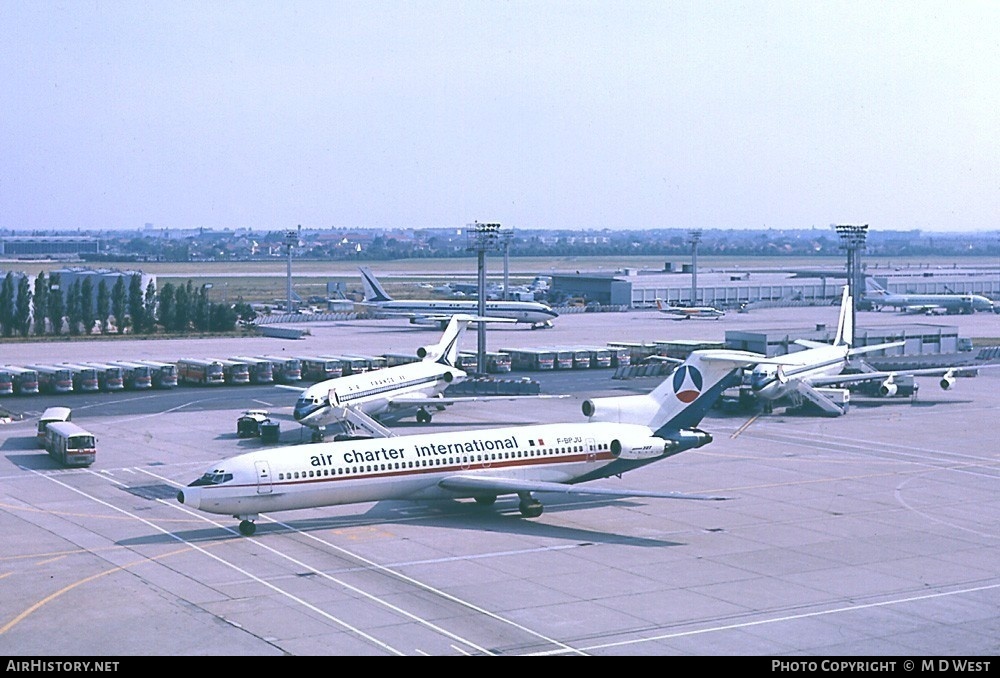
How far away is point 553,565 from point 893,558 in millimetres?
12712

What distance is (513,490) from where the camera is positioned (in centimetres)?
5362

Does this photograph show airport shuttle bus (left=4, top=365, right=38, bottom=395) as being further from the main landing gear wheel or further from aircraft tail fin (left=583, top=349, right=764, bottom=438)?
the main landing gear wheel

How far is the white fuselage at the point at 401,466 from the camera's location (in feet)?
161

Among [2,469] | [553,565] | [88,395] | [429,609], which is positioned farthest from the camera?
[88,395]

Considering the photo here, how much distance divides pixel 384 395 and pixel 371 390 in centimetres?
143

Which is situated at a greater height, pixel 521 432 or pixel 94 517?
pixel 521 432

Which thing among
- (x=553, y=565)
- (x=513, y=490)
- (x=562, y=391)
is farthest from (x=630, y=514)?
(x=562, y=391)

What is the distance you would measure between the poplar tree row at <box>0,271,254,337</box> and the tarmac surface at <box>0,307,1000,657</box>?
2816 inches

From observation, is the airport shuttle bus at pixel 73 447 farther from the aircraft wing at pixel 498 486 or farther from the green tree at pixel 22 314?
the green tree at pixel 22 314

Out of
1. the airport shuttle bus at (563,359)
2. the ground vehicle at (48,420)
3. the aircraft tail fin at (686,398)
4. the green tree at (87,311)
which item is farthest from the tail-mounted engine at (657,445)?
the green tree at (87,311)

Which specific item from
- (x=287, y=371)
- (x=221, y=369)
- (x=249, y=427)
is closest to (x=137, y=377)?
(x=221, y=369)

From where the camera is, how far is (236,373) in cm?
10719

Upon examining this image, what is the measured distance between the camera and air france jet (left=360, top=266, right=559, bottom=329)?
538ft

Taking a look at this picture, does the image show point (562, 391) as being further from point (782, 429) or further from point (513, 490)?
point (513, 490)
